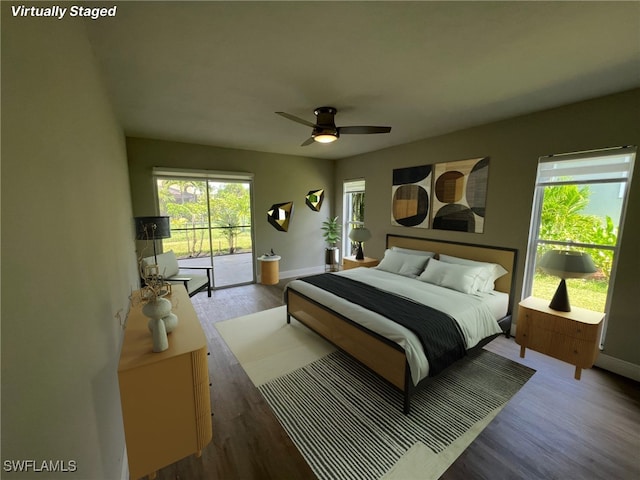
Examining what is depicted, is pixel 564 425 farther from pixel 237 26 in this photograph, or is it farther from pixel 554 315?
pixel 237 26

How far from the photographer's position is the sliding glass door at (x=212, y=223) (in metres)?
4.42

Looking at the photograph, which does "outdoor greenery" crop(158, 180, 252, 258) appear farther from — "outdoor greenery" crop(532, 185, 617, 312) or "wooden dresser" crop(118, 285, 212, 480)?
"outdoor greenery" crop(532, 185, 617, 312)

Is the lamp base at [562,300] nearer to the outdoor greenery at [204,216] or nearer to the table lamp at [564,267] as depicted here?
the table lamp at [564,267]

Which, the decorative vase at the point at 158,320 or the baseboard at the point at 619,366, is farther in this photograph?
the baseboard at the point at 619,366

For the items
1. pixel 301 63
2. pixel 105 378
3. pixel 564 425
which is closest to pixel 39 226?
pixel 105 378

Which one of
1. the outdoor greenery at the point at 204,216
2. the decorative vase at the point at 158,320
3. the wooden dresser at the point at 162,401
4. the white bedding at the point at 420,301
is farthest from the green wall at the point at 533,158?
the decorative vase at the point at 158,320

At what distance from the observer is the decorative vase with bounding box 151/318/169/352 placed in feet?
4.79

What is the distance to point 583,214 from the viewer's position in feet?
8.86

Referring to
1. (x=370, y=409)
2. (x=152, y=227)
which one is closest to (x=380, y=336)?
(x=370, y=409)

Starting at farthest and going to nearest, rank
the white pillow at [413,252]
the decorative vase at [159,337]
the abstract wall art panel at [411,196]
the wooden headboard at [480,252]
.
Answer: the abstract wall art panel at [411,196] < the white pillow at [413,252] < the wooden headboard at [480,252] < the decorative vase at [159,337]

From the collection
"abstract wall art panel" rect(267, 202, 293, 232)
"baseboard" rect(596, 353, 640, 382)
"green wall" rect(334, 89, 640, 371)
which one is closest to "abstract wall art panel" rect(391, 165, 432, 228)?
"green wall" rect(334, 89, 640, 371)

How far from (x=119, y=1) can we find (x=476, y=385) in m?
3.71

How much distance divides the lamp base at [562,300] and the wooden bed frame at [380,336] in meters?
0.57

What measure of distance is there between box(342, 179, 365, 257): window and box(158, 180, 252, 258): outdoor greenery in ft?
7.21
